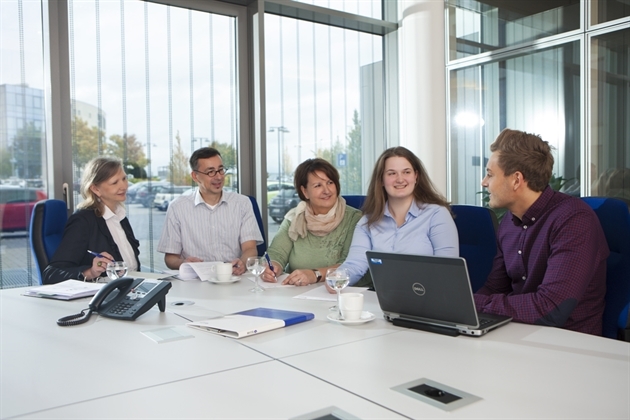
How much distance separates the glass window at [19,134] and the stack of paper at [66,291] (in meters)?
1.22

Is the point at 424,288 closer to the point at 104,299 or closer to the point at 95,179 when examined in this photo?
the point at 104,299

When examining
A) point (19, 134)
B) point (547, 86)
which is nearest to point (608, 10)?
point (547, 86)

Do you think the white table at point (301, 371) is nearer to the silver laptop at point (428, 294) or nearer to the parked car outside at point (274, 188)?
the silver laptop at point (428, 294)

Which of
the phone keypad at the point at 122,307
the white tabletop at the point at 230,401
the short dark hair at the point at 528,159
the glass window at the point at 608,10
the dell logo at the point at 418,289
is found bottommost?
the white tabletop at the point at 230,401

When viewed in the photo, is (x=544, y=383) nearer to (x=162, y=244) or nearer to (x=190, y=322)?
(x=190, y=322)

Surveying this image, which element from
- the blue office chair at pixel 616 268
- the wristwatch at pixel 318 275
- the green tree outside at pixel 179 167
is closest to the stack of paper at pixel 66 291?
the wristwatch at pixel 318 275

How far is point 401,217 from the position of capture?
278 cm

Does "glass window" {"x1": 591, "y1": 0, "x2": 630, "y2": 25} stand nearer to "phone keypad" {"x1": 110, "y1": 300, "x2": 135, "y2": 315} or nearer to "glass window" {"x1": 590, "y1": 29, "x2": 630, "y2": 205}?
"glass window" {"x1": 590, "y1": 29, "x2": 630, "y2": 205}

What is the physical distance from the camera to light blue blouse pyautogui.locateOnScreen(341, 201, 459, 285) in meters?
2.62

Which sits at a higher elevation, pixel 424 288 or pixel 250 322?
pixel 424 288

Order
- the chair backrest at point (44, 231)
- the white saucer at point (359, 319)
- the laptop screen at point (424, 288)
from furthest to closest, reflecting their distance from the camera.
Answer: the chair backrest at point (44, 231) → the white saucer at point (359, 319) → the laptop screen at point (424, 288)

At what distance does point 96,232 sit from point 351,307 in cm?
175

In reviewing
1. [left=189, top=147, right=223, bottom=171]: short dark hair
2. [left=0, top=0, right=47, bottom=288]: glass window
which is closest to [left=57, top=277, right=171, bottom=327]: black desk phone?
[left=189, top=147, right=223, bottom=171]: short dark hair

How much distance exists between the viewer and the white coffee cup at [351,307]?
182cm
